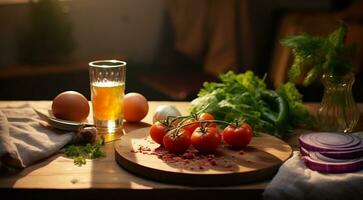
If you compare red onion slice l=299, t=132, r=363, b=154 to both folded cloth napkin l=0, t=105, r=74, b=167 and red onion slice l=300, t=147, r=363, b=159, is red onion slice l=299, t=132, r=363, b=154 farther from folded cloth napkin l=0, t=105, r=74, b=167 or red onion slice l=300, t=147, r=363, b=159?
folded cloth napkin l=0, t=105, r=74, b=167

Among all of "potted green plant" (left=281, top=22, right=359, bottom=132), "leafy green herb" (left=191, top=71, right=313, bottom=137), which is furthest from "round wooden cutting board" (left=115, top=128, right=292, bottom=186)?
"potted green plant" (left=281, top=22, right=359, bottom=132)

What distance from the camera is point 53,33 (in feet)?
11.6

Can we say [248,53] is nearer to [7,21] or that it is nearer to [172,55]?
[172,55]

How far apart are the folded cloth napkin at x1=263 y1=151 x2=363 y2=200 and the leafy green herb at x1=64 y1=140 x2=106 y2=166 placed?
45 cm

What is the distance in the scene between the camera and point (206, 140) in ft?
4.58

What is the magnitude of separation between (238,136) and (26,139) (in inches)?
21.0

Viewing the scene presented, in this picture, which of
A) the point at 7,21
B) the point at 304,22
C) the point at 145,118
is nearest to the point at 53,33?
the point at 7,21

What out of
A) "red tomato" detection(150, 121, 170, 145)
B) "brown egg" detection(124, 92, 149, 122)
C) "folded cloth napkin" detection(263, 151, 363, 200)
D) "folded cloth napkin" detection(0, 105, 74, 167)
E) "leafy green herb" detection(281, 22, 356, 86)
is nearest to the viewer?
"folded cloth napkin" detection(263, 151, 363, 200)

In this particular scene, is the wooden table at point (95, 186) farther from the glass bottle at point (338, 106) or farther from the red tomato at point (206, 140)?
the glass bottle at point (338, 106)

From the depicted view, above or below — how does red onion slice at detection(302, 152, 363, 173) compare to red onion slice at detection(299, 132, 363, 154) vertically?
below

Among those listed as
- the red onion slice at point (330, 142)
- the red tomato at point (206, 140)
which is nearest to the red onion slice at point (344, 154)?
the red onion slice at point (330, 142)

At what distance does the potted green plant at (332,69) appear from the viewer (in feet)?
5.32

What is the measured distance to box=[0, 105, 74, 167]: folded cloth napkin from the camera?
136 centimetres

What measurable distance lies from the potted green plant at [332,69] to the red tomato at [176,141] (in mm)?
437
